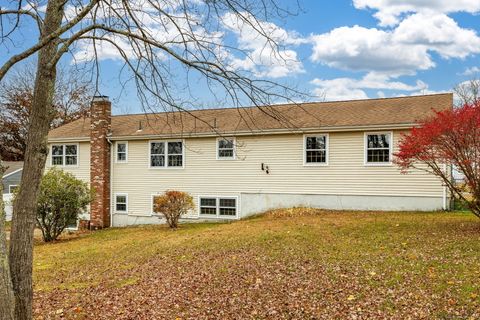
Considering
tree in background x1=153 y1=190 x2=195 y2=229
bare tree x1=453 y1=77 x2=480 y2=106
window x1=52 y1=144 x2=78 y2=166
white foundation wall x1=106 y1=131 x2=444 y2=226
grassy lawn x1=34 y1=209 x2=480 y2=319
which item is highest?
bare tree x1=453 y1=77 x2=480 y2=106

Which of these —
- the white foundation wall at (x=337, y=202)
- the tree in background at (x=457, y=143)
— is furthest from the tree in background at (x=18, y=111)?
the tree in background at (x=457, y=143)

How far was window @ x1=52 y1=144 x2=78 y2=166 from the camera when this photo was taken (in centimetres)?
2270

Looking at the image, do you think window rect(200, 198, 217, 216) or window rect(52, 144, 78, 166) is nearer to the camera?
window rect(200, 198, 217, 216)

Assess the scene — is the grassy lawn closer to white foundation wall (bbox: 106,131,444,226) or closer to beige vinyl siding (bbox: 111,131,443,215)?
white foundation wall (bbox: 106,131,444,226)

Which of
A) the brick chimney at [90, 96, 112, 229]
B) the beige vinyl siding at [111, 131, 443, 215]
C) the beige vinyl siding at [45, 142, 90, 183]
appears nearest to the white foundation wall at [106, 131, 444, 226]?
the beige vinyl siding at [111, 131, 443, 215]

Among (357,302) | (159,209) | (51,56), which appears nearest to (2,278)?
(51,56)

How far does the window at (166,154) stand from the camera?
65.7 ft

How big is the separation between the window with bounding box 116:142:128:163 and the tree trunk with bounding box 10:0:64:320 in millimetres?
16284

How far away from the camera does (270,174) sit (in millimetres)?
A: 18344

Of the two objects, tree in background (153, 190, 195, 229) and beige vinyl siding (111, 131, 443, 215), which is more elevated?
beige vinyl siding (111, 131, 443, 215)

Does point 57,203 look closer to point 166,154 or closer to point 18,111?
point 166,154

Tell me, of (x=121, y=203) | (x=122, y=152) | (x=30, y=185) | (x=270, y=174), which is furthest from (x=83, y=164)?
(x=30, y=185)

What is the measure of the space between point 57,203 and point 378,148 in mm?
12972

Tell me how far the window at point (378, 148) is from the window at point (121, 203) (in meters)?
11.7
